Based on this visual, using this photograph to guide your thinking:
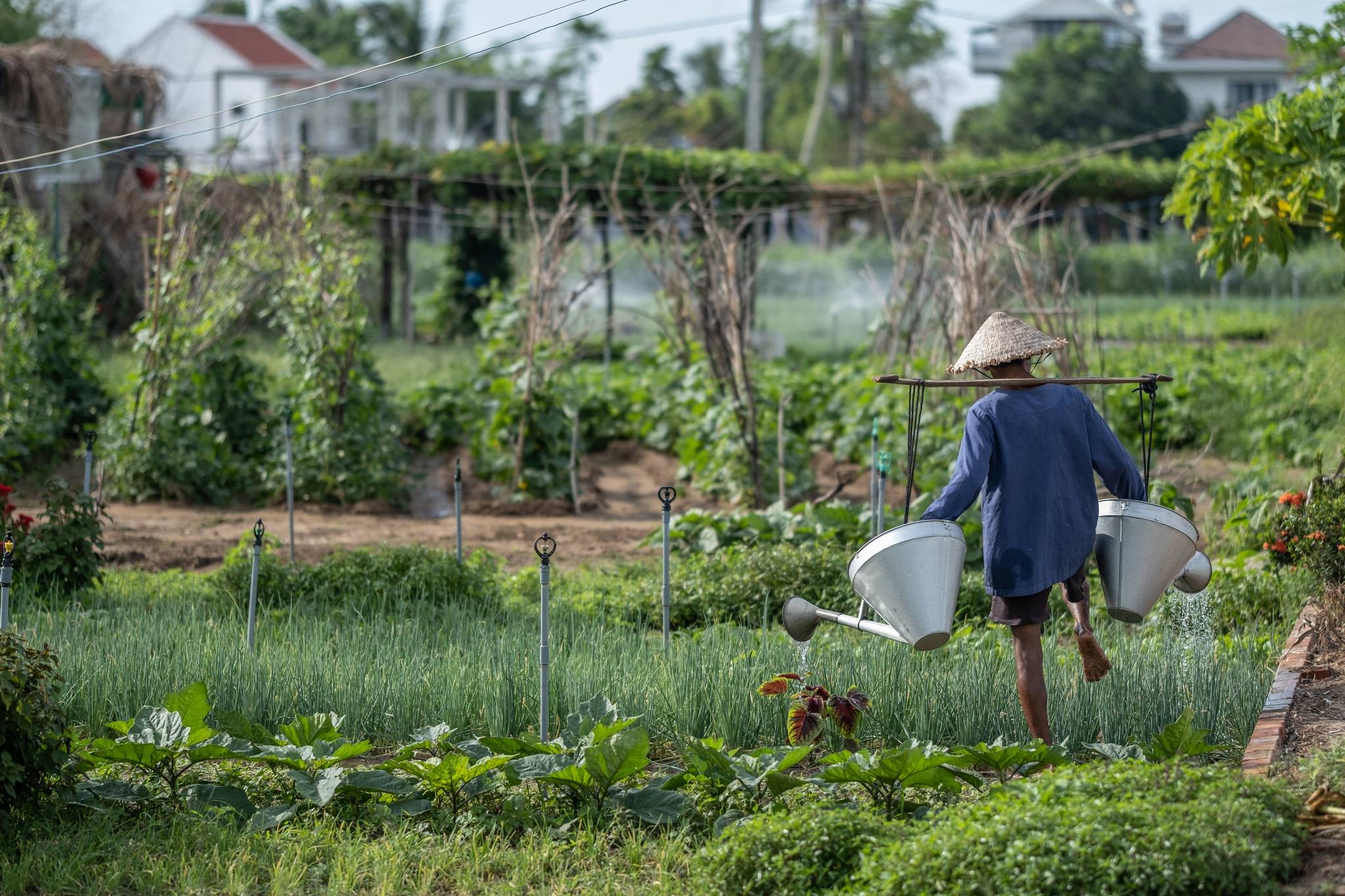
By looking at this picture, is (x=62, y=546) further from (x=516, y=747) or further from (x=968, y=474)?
(x=968, y=474)

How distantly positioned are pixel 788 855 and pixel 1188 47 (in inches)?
2240

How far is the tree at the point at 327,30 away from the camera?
47.0m

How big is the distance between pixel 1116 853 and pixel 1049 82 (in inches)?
1803

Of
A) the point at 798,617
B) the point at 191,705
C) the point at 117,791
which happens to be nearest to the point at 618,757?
the point at 798,617

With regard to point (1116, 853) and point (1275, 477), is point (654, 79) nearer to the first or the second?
point (1275, 477)

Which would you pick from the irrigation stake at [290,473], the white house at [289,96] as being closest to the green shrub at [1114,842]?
the irrigation stake at [290,473]

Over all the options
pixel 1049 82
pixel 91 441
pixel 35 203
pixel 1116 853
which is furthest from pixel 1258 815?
pixel 1049 82

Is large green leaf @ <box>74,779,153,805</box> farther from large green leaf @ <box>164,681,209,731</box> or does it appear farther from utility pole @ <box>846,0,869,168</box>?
utility pole @ <box>846,0,869,168</box>

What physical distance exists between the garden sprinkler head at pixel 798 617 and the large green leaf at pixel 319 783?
153cm

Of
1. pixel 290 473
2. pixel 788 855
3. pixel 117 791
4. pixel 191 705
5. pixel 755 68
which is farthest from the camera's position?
pixel 755 68

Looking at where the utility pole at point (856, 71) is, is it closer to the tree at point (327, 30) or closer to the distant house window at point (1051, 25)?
the tree at point (327, 30)

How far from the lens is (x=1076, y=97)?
4519cm

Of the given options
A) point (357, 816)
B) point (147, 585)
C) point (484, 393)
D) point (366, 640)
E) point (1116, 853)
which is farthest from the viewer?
point (484, 393)

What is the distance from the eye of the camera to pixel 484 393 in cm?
1077
